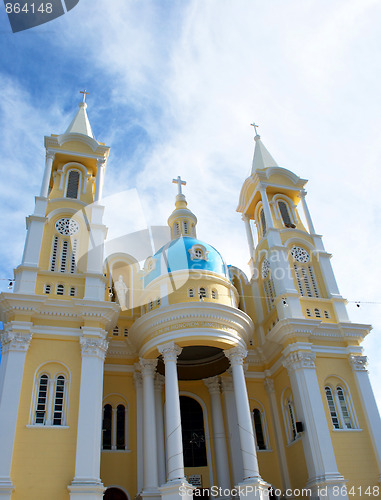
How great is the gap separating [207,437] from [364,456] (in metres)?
7.34

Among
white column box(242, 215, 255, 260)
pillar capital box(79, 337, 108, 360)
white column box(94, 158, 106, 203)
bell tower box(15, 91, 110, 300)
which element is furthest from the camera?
white column box(242, 215, 255, 260)

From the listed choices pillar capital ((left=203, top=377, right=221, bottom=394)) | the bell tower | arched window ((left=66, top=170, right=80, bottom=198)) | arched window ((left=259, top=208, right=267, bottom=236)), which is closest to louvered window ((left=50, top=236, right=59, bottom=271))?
the bell tower

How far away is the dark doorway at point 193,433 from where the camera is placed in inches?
898

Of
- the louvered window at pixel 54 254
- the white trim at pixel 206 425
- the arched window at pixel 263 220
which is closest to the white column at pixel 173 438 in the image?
the white trim at pixel 206 425

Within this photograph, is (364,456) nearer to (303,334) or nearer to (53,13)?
(303,334)

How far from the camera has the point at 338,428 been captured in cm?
2116

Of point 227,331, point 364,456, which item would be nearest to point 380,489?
point 364,456

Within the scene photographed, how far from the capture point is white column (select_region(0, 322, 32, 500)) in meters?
16.4

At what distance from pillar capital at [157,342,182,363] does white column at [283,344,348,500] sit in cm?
573

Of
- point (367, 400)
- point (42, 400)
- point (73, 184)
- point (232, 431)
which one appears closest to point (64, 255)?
point (73, 184)

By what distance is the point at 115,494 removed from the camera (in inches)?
803

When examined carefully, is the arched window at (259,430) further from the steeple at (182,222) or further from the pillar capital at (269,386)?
the steeple at (182,222)

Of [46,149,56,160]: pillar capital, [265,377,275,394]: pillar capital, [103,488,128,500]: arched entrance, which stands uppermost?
[46,149,56,160]: pillar capital

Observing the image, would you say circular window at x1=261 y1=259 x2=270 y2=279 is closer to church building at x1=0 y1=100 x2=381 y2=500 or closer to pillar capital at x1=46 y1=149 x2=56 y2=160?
church building at x1=0 y1=100 x2=381 y2=500
